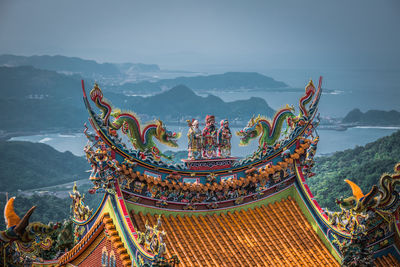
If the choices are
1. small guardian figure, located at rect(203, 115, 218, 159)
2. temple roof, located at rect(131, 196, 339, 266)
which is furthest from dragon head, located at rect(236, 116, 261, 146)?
temple roof, located at rect(131, 196, 339, 266)

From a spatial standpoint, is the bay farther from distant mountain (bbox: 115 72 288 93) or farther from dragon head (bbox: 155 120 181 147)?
dragon head (bbox: 155 120 181 147)

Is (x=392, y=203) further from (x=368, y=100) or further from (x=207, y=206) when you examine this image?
(x=368, y=100)

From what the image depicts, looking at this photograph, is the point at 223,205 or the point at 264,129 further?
the point at 264,129

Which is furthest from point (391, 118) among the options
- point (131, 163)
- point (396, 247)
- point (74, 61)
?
point (131, 163)

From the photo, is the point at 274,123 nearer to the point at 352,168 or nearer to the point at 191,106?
the point at 352,168

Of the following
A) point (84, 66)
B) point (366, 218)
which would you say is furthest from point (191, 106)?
point (366, 218)
